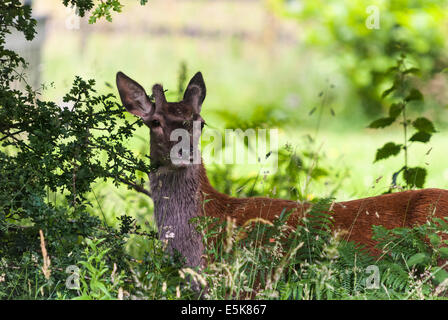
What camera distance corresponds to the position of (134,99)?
16.2ft

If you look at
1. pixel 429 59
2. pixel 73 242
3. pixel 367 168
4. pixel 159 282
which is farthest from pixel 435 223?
pixel 429 59

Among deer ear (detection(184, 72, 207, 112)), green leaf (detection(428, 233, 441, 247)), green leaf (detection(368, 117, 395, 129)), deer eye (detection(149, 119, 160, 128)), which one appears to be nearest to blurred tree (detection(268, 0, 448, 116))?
green leaf (detection(368, 117, 395, 129))

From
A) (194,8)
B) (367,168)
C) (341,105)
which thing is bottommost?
(367,168)

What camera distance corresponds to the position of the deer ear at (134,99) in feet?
16.2

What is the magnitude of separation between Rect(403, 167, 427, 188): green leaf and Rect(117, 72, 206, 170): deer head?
2.02m

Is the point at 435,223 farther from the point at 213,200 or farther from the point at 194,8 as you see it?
the point at 194,8

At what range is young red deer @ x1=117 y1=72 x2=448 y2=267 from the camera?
188 inches

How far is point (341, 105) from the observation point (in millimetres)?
13062

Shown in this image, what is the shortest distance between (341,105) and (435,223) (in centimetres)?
860

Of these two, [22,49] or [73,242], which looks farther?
[22,49]

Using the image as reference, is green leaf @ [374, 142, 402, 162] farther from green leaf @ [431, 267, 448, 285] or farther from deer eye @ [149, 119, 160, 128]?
deer eye @ [149, 119, 160, 128]

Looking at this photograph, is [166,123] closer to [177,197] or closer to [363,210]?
[177,197]
